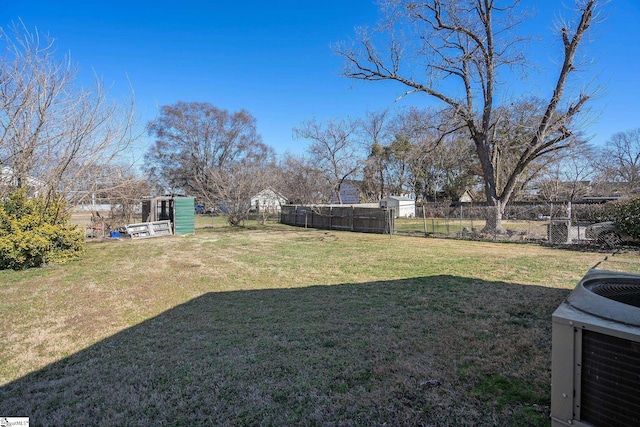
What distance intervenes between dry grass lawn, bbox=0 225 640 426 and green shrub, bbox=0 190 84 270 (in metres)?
0.55

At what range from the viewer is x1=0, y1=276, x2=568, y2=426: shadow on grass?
218 centimetres

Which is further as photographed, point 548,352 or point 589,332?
point 548,352

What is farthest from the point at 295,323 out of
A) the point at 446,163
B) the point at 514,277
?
the point at 446,163

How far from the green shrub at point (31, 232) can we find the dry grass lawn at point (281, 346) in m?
0.55

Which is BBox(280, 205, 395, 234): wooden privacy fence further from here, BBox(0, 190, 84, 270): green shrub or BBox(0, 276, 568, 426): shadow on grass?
BBox(0, 190, 84, 270): green shrub

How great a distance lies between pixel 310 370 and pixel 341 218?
15.3m

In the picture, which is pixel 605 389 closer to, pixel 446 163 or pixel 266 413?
pixel 266 413

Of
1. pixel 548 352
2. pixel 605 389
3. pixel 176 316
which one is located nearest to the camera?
pixel 605 389

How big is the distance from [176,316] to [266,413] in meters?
2.59

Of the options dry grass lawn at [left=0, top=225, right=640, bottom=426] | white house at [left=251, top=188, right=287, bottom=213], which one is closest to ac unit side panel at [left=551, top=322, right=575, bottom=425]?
dry grass lawn at [left=0, top=225, right=640, bottom=426]

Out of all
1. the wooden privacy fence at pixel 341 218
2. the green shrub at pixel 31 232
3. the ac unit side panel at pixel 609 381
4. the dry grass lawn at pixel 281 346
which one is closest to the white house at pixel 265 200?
the wooden privacy fence at pixel 341 218

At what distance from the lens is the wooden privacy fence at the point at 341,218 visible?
616 inches

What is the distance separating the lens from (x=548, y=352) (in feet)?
9.62

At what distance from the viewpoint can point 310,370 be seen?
2.72m
